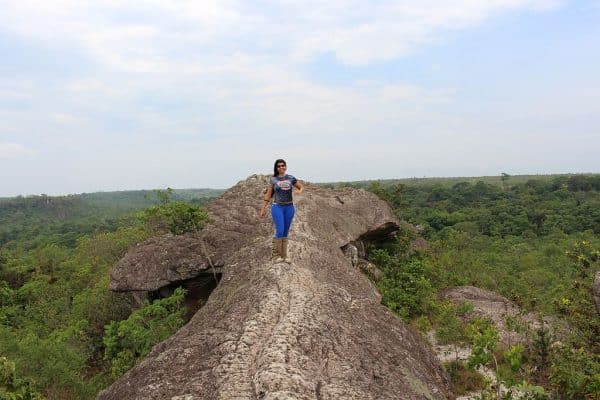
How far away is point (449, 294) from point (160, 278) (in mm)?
12437

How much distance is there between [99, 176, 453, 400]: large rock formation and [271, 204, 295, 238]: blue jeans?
30.1 inches

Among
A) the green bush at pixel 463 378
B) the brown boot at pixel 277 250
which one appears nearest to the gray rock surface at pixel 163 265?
the brown boot at pixel 277 250

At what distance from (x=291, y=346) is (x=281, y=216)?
400 cm

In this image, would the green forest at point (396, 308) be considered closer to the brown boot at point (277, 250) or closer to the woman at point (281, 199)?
the brown boot at point (277, 250)

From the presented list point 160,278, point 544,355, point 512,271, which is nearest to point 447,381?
point 544,355

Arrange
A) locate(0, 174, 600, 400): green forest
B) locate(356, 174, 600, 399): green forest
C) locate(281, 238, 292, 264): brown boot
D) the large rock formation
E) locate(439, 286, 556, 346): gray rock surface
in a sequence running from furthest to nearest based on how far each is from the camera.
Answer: locate(439, 286, 556, 346): gray rock surface → locate(281, 238, 292, 264): brown boot → locate(0, 174, 600, 400): green forest → locate(356, 174, 600, 399): green forest → the large rock formation

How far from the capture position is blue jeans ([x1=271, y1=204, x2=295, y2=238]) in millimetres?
10016

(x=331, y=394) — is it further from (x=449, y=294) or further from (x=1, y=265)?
(x=1, y=265)

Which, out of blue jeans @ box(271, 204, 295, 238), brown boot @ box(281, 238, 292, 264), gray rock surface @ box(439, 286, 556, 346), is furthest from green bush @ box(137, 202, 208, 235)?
gray rock surface @ box(439, 286, 556, 346)

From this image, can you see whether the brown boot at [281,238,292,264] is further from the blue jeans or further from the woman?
the blue jeans

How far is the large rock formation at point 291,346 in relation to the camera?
5738 millimetres

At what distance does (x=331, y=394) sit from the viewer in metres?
5.50

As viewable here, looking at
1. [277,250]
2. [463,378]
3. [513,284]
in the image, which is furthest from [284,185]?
[513,284]

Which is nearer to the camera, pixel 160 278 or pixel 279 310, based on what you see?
pixel 279 310
